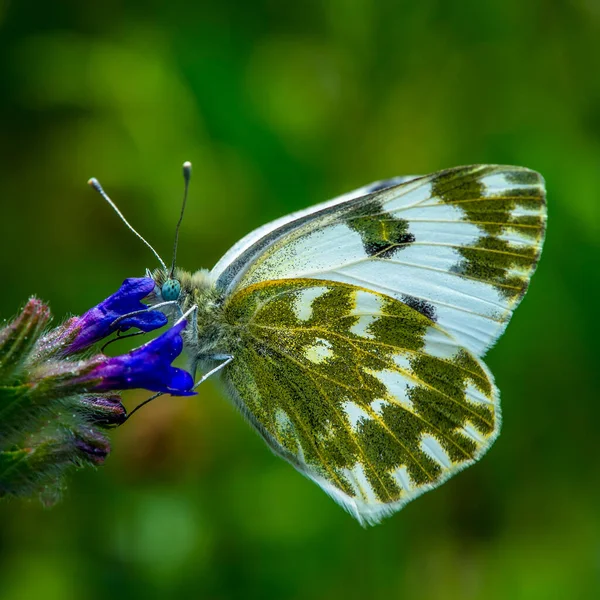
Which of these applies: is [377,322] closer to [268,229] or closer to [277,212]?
[268,229]

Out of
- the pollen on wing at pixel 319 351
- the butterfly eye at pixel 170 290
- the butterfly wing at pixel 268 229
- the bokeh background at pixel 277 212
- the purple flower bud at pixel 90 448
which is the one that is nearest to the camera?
the purple flower bud at pixel 90 448

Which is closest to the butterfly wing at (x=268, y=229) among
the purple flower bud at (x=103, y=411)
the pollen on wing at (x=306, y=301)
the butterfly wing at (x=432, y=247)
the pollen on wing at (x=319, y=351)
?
the butterfly wing at (x=432, y=247)

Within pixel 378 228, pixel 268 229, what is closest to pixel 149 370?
pixel 268 229

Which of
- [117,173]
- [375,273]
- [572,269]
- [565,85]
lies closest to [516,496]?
[572,269]

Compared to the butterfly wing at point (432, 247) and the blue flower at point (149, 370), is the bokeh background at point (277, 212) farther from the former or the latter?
the blue flower at point (149, 370)

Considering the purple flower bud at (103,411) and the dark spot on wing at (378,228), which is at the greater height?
the dark spot on wing at (378,228)

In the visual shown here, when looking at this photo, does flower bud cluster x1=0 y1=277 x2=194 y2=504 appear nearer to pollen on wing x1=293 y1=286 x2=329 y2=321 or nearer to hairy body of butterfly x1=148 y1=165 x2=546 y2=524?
hairy body of butterfly x1=148 y1=165 x2=546 y2=524

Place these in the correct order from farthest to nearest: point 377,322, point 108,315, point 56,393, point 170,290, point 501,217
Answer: point 377,322, point 501,217, point 170,290, point 108,315, point 56,393
